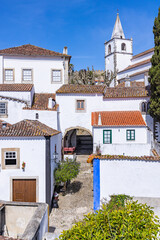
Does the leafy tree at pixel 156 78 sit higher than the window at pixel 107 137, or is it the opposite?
the leafy tree at pixel 156 78

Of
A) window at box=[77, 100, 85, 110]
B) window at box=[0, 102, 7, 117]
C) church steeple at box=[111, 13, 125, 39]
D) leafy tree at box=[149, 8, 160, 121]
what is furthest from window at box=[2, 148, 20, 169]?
church steeple at box=[111, 13, 125, 39]

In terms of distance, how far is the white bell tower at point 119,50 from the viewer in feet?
162

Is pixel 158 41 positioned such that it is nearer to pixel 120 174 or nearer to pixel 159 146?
pixel 159 146

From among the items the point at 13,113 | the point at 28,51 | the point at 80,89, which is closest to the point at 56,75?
the point at 80,89

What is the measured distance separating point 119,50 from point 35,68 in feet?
107

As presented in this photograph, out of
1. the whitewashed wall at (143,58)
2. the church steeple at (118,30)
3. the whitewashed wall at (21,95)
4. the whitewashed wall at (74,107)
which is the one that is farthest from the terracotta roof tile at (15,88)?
the church steeple at (118,30)

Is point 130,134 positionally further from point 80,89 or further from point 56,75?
point 56,75

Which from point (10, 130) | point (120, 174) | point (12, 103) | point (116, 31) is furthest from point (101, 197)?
point (116, 31)

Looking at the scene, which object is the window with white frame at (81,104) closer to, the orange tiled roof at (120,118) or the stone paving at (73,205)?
the orange tiled roof at (120,118)

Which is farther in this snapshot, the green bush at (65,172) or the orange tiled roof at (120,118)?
the orange tiled roof at (120,118)

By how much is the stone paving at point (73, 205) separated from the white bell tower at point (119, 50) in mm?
37643

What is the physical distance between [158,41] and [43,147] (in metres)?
14.9

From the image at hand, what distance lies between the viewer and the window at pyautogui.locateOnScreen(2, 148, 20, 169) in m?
12.3

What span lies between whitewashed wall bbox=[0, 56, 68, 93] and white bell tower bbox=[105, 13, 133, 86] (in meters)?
28.8
